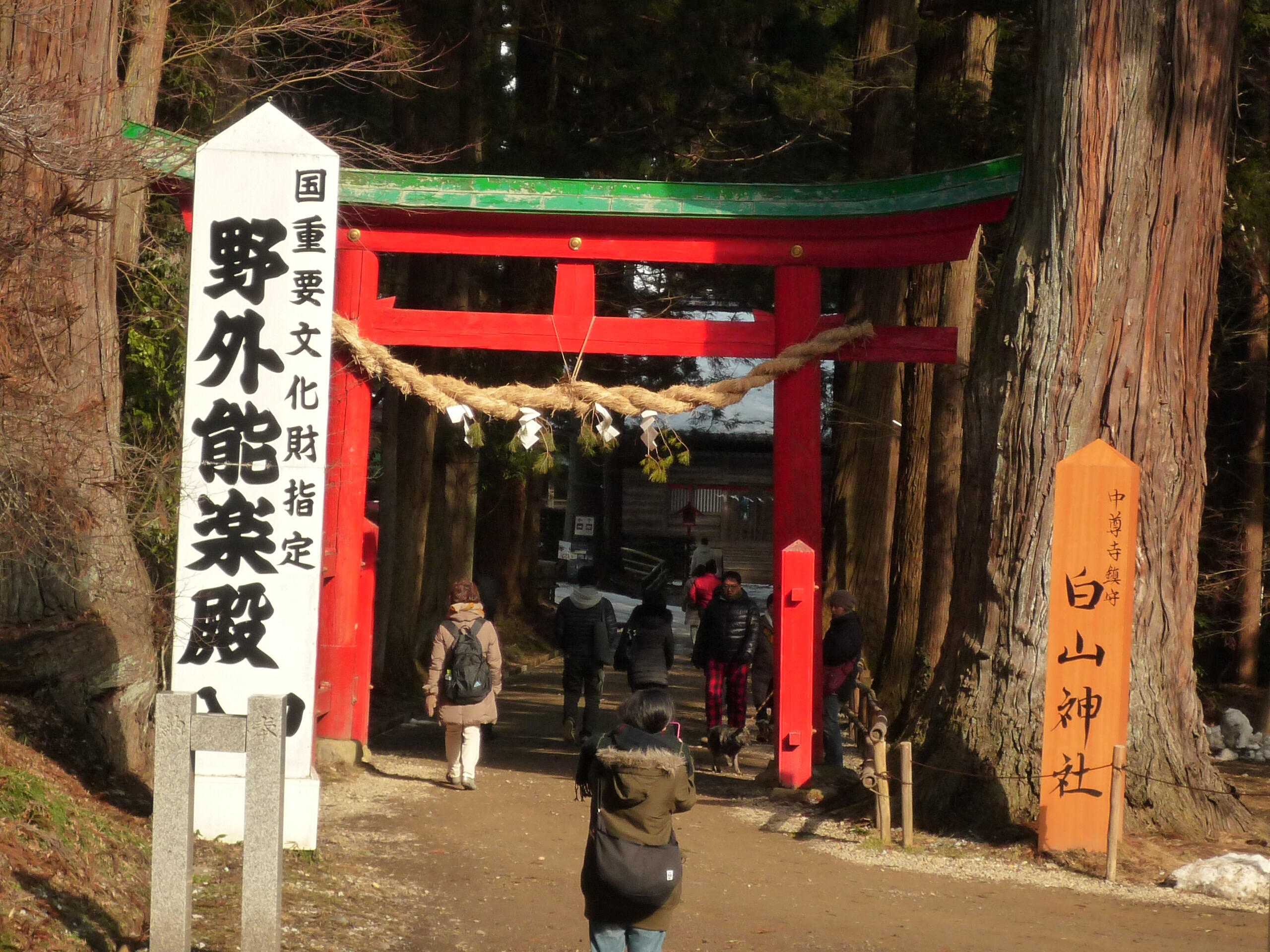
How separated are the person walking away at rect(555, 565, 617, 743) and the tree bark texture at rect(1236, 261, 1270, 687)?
7.20 m

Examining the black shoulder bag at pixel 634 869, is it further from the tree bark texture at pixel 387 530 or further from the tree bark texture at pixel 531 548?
the tree bark texture at pixel 531 548

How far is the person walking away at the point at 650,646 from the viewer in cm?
1021

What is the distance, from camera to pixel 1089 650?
707cm

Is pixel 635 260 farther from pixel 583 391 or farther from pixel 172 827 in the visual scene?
pixel 172 827

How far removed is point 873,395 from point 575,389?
4808mm

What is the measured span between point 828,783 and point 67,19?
7221 millimetres

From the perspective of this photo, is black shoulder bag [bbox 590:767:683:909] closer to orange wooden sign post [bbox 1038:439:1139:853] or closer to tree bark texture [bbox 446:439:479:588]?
orange wooden sign post [bbox 1038:439:1139:853]

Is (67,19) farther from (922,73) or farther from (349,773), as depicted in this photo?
(922,73)

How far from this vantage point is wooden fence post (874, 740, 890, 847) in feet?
24.8

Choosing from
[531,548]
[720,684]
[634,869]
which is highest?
[531,548]

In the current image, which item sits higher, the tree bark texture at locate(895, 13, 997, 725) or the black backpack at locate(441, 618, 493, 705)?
the tree bark texture at locate(895, 13, 997, 725)

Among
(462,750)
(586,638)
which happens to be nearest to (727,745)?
(586,638)

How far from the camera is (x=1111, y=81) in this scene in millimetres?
7812

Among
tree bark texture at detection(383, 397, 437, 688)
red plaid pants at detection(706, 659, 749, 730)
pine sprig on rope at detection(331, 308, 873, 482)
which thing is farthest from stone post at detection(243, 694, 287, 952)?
tree bark texture at detection(383, 397, 437, 688)
